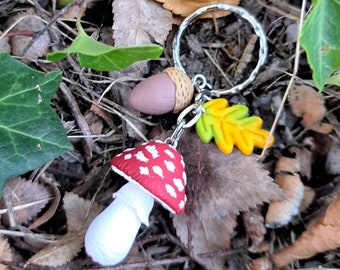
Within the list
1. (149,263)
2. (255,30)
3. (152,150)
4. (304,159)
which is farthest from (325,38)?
(149,263)

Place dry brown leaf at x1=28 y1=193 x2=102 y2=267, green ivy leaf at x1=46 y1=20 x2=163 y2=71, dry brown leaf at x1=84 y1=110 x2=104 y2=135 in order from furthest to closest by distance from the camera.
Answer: dry brown leaf at x1=84 y1=110 x2=104 y2=135
dry brown leaf at x1=28 y1=193 x2=102 y2=267
green ivy leaf at x1=46 y1=20 x2=163 y2=71

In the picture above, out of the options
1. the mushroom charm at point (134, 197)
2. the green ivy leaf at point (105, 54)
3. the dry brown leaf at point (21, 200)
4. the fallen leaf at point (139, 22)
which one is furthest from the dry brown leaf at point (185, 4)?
the dry brown leaf at point (21, 200)

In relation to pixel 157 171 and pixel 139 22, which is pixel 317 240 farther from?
pixel 139 22

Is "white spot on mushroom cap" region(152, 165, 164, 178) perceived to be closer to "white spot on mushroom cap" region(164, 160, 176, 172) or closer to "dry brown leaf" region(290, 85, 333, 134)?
"white spot on mushroom cap" region(164, 160, 176, 172)

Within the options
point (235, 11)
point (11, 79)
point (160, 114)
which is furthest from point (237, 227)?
point (11, 79)

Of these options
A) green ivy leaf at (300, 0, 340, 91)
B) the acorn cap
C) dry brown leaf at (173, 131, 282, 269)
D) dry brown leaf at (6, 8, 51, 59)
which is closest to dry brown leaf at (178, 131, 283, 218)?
dry brown leaf at (173, 131, 282, 269)

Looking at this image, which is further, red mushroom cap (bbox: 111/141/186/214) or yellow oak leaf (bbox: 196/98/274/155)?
yellow oak leaf (bbox: 196/98/274/155)
